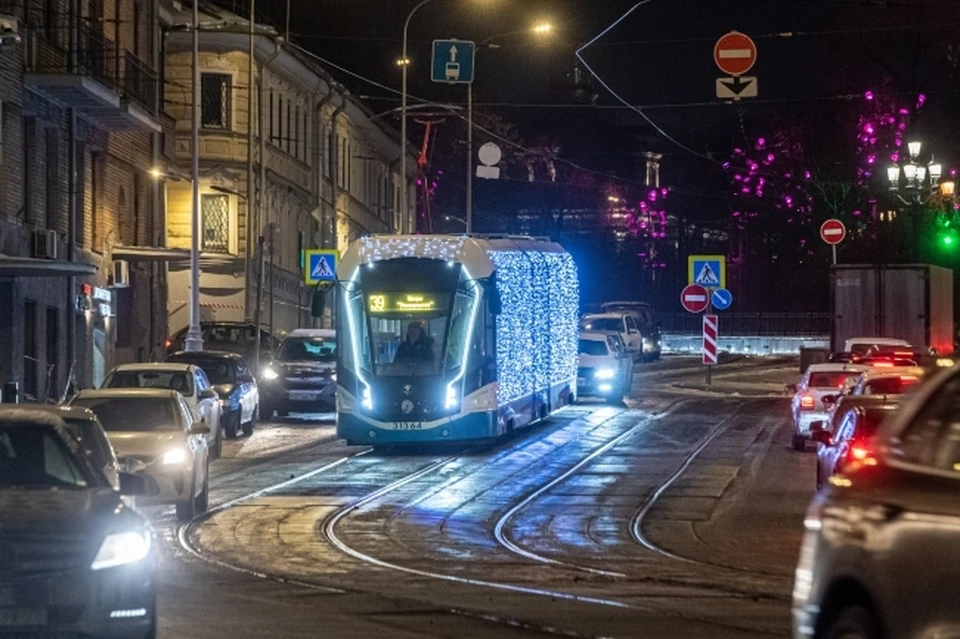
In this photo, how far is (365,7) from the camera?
89.3m

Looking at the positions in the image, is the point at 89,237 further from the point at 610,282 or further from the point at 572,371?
the point at 610,282

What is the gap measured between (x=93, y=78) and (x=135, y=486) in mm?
29166

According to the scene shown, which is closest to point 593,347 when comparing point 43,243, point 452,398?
point 43,243

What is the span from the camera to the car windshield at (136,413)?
23.5 m

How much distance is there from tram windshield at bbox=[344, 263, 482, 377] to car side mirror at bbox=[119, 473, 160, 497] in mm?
20251

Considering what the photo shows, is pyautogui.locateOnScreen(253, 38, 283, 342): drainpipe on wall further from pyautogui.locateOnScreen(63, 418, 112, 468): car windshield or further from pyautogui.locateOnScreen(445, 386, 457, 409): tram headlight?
pyautogui.locateOnScreen(63, 418, 112, 468): car windshield

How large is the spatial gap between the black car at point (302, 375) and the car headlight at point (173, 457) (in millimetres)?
21331

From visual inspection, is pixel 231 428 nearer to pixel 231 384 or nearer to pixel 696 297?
pixel 231 384

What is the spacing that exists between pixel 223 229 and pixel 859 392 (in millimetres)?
35877

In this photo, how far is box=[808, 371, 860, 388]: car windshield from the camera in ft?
117

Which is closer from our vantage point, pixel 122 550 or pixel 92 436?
pixel 122 550

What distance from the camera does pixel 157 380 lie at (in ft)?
107

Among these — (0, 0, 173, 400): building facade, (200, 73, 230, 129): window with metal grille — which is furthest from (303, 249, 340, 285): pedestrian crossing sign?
(200, 73, 230, 129): window with metal grille

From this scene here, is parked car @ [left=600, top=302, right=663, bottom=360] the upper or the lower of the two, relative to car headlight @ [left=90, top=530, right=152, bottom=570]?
upper
